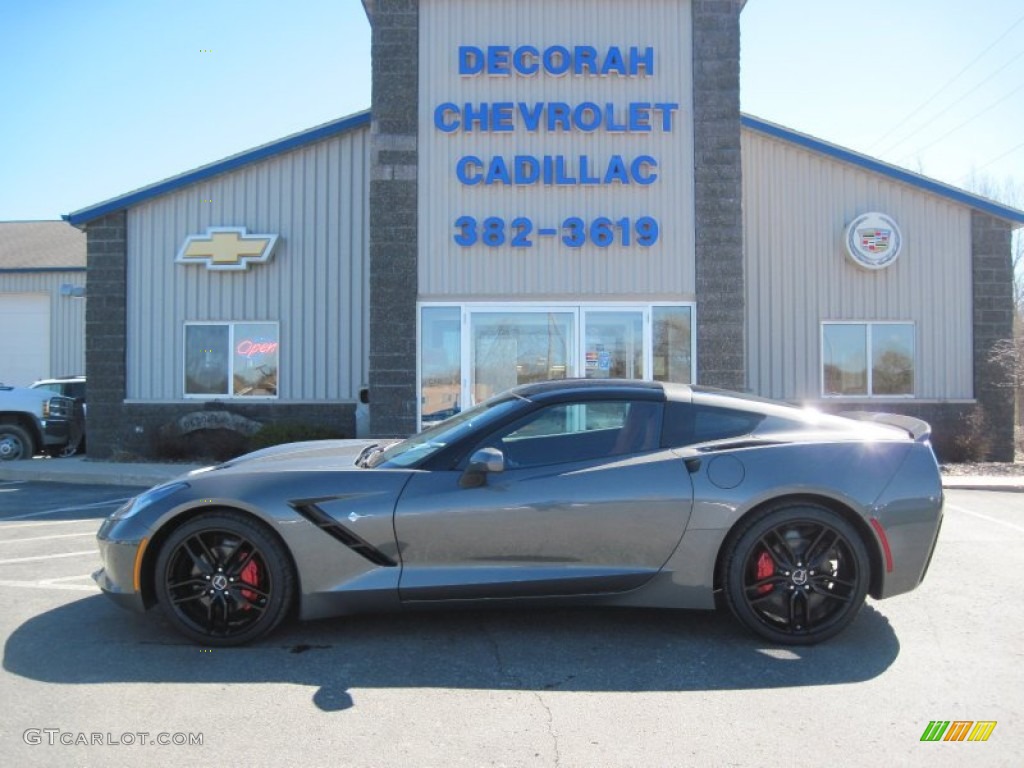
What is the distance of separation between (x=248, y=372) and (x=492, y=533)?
10624 millimetres

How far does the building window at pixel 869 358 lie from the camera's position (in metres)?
13.6

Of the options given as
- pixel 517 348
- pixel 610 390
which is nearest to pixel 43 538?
pixel 610 390

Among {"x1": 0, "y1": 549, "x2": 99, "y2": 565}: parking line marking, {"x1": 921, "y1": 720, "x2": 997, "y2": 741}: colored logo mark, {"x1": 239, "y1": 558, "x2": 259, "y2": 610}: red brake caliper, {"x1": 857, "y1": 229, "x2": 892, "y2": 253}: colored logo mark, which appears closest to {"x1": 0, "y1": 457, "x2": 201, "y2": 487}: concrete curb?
{"x1": 0, "y1": 549, "x2": 99, "y2": 565}: parking line marking

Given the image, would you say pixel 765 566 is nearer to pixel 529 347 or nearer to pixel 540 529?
pixel 540 529

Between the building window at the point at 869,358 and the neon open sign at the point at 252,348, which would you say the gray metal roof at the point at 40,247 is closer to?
the neon open sign at the point at 252,348

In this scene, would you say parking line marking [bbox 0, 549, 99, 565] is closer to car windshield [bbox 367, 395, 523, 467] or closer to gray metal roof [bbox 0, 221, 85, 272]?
car windshield [bbox 367, 395, 523, 467]

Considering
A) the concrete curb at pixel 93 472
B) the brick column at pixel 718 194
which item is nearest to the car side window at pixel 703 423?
the brick column at pixel 718 194

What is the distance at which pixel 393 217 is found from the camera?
11.6 meters

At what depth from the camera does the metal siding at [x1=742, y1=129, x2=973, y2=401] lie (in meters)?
13.6

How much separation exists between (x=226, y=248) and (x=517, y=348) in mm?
5612

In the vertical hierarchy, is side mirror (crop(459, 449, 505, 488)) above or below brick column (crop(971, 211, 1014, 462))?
below

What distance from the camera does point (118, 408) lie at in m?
13.4

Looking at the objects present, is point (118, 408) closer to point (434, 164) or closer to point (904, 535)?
point (434, 164)

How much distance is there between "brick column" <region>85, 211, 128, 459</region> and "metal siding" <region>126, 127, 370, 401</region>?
18 centimetres
